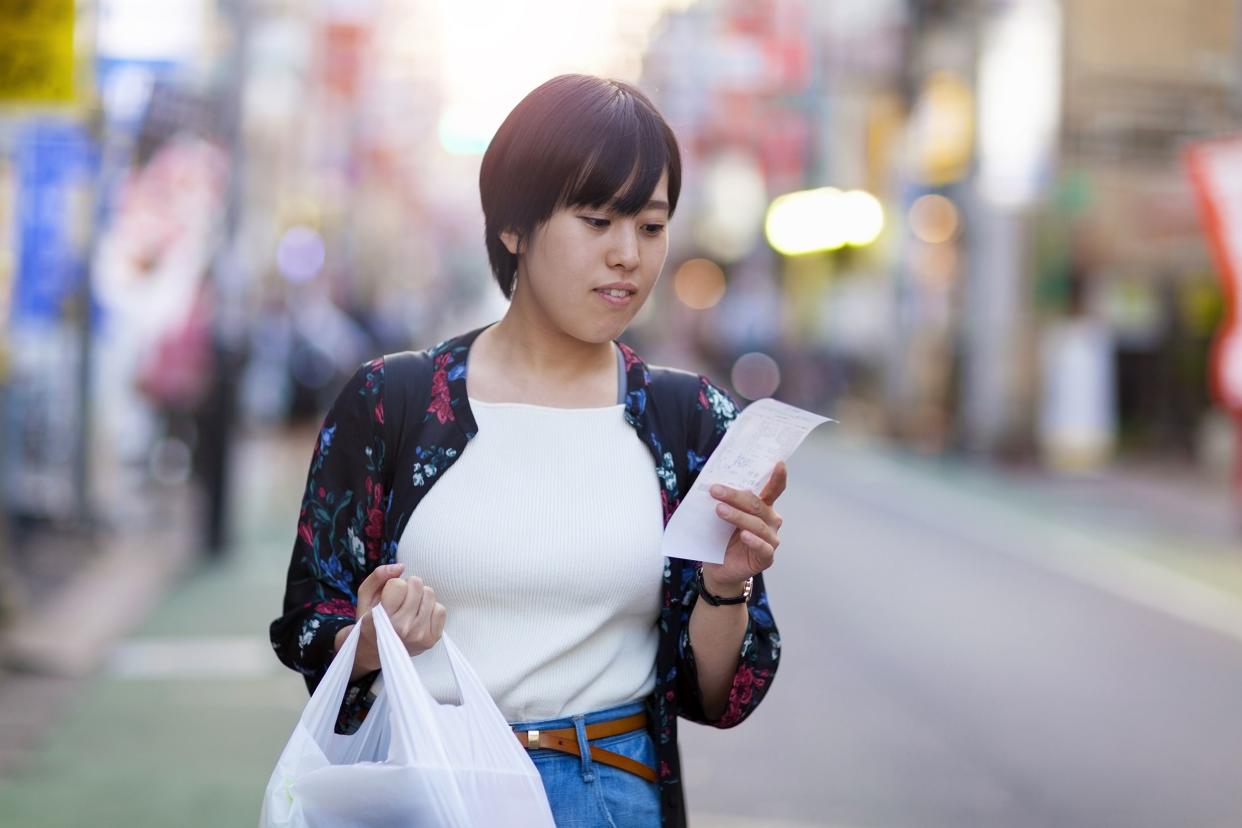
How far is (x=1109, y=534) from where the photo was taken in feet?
47.8

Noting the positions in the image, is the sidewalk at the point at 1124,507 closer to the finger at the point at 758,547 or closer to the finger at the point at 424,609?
the finger at the point at 758,547

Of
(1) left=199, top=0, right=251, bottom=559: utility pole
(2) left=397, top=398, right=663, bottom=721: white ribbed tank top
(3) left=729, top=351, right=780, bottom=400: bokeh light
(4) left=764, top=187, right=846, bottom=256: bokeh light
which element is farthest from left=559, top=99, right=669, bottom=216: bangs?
(4) left=764, top=187, right=846, bottom=256: bokeh light

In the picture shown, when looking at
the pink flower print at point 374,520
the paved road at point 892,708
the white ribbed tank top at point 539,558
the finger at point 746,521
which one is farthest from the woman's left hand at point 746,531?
the paved road at point 892,708

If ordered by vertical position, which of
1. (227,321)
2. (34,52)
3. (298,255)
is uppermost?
(34,52)

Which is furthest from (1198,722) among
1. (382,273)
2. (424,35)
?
(424,35)

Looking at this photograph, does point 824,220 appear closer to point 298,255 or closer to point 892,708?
point 298,255

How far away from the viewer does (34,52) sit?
25.0ft

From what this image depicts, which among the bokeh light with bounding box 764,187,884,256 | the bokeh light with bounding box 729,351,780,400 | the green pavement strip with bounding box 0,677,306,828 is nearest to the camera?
the green pavement strip with bounding box 0,677,306,828

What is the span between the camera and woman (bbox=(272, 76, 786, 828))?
2404 millimetres

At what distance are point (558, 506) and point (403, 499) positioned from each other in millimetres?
230

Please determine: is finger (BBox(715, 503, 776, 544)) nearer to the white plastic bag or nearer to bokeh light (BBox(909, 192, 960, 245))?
the white plastic bag

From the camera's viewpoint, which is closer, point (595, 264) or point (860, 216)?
point (595, 264)

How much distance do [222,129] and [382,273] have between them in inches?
1961

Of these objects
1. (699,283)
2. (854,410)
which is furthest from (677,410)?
(699,283)
